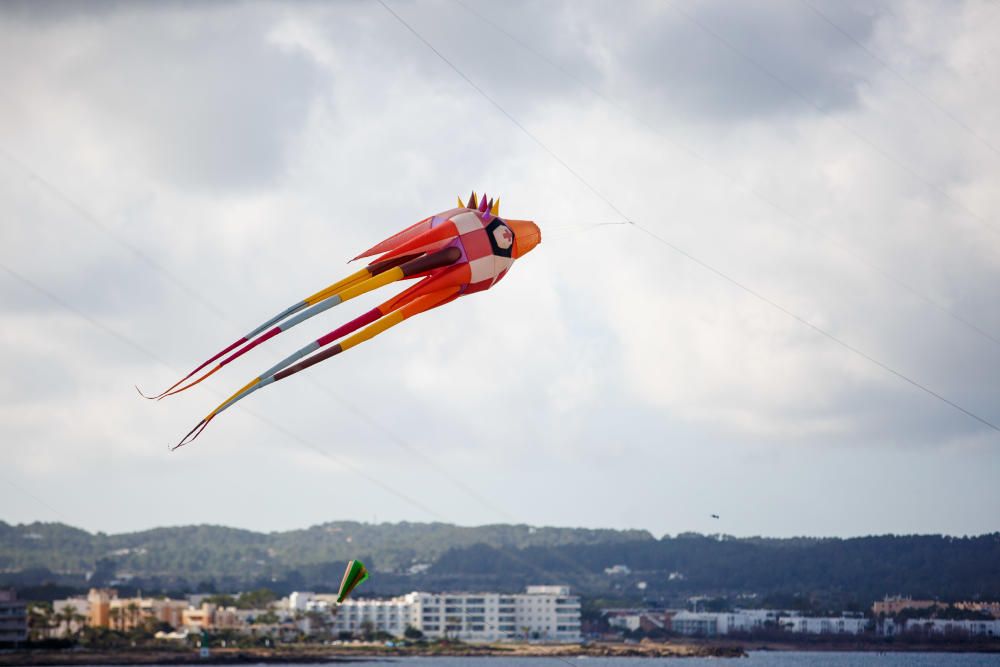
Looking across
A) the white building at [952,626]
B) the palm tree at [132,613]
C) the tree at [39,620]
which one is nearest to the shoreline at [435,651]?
the white building at [952,626]

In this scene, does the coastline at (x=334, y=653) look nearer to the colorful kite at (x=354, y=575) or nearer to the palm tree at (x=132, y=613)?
the palm tree at (x=132, y=613)

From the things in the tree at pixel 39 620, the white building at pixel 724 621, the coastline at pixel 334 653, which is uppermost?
the white building at pixel 724 621

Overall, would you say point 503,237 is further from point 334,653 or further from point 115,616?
point 115,616

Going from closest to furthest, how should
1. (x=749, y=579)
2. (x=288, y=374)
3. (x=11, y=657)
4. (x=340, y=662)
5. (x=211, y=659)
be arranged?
(x=288, y=374) → (x=11, y=657) → (x=211, y=659) → (x=340, y=662) → (x=749, y=579)

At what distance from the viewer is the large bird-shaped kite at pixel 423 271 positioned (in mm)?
30078

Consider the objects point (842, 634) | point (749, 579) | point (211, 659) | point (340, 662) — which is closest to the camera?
point (211, 659)

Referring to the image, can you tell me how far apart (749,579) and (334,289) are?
175m

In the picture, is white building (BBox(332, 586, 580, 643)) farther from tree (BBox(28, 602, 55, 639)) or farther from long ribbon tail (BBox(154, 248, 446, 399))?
long ribbon tail (BBox(154, 248, 446, 399))

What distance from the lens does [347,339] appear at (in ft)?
98.7

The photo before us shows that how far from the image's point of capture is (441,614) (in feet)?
614

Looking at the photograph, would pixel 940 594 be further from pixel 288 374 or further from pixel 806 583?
pixel 288 374

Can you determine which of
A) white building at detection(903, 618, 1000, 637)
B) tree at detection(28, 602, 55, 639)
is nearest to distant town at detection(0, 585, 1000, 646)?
white building at detection(903, 618, 1000, 637)

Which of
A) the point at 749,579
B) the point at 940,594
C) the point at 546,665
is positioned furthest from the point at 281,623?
the point at 940,594

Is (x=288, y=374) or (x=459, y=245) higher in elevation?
(x=459, y=245)
